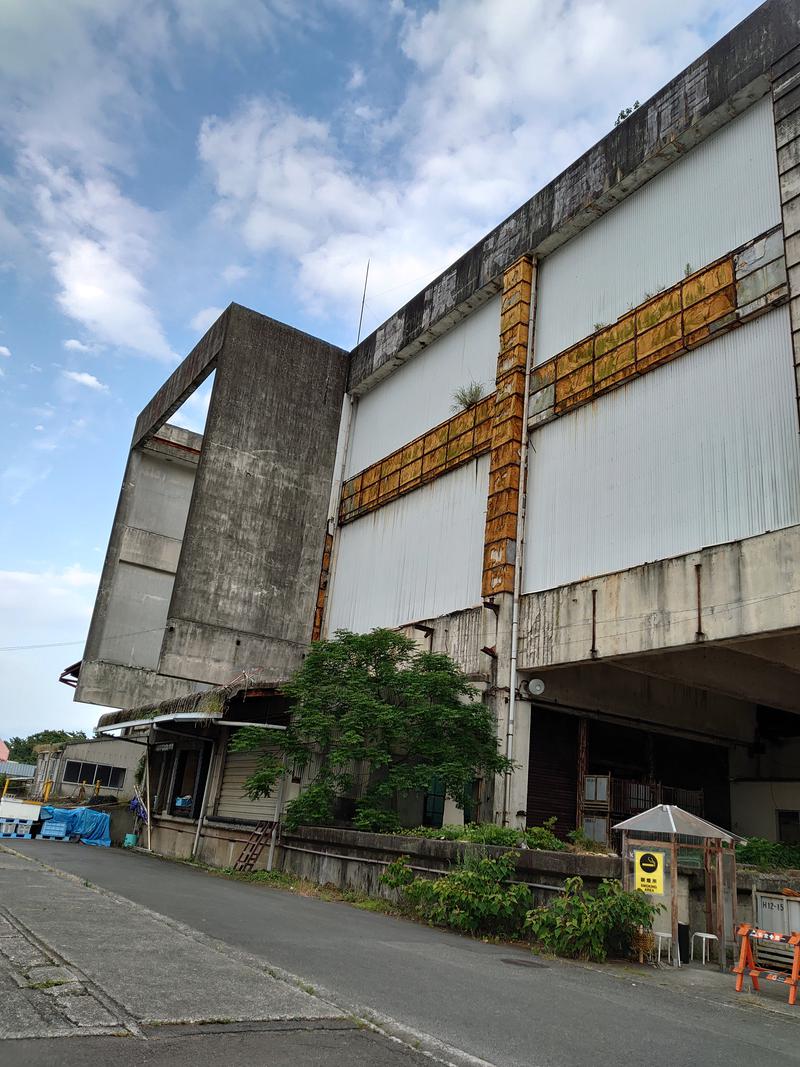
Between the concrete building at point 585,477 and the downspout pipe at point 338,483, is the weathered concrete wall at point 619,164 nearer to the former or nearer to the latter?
the concrete building at point 585,477

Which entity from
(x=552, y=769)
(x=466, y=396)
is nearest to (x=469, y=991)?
(x=552, y=769)

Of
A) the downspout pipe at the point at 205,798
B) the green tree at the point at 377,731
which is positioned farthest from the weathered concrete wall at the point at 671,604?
the downspout pipe at the point at 205,798

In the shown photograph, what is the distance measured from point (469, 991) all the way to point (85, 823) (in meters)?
22.9

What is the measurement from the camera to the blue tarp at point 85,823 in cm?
2619

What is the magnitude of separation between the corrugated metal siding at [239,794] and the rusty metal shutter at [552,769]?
722cm

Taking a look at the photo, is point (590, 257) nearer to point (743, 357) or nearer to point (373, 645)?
point (743, 357)

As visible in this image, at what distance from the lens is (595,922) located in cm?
1019

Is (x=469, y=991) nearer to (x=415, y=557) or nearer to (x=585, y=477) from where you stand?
(x=585, y=477)

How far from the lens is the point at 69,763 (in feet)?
136

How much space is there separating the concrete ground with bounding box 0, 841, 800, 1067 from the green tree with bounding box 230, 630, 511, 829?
17.4 ft

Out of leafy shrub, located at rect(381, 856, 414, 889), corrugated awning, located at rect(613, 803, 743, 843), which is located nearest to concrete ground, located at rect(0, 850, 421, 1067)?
corrugated awning, located at rect(613, 803, 743, 843)

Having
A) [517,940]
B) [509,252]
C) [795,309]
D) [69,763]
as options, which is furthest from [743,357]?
[69,763]

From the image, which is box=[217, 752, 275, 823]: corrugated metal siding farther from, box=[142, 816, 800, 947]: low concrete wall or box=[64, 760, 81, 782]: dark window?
box=[64, 760, 81, 782]: dark window

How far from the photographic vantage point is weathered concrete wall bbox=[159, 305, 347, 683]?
1057 inches
